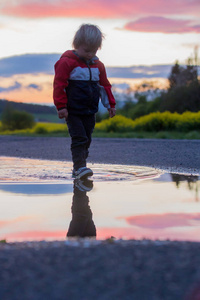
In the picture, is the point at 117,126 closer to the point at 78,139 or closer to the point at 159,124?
the point at 159,124

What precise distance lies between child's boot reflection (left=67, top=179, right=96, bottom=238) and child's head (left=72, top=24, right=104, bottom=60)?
159 centimetres

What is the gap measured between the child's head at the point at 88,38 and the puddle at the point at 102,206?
1456 millimetres

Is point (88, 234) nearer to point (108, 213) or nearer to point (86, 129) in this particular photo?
point (108, 213)

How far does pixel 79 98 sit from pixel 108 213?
2198 millimetres

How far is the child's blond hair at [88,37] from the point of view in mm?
5215

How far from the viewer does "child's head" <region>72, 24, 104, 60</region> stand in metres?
5.22

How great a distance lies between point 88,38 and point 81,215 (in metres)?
2.47

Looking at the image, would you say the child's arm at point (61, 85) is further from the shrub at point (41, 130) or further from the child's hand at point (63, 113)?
the shrub at point (41, 130)

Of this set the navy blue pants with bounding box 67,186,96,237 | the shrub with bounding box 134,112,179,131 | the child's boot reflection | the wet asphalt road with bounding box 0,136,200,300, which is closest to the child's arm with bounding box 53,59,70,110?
the child's boot reflection

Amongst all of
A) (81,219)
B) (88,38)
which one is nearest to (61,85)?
(88,38)

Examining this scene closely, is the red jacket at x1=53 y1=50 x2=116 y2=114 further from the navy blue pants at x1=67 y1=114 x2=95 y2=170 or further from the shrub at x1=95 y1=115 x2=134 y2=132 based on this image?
the shrub at x1=95 y1=115 x2=134 y2=132

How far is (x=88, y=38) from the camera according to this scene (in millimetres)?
5211

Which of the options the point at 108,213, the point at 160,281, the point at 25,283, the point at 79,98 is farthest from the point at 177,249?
the point at 79,98

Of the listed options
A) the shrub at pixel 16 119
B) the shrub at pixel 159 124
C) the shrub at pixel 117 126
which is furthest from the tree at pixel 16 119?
the shrub at pixel 159 124
